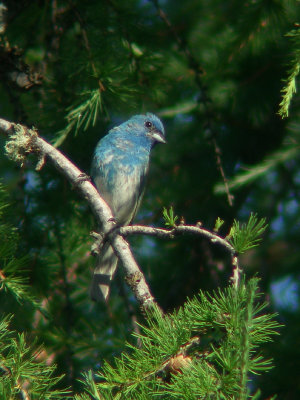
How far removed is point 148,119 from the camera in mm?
4145

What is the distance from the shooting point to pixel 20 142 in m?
2.52

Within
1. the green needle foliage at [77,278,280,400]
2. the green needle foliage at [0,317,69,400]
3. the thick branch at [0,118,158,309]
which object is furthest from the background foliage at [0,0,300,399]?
the green needle foliage at [77,278,280,400]

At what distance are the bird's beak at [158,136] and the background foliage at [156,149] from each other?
204 millimetres

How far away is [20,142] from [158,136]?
1.85m

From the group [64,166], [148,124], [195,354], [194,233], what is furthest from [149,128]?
[195,354]

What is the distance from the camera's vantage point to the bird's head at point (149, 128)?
4164 mm

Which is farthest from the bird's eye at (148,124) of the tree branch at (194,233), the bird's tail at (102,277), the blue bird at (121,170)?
the tree branch at (194,233)

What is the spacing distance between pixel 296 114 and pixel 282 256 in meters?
1.26

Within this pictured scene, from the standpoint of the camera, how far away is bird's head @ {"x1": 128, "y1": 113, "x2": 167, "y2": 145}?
4164 millimetres

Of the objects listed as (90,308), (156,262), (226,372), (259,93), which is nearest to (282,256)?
(156,262)

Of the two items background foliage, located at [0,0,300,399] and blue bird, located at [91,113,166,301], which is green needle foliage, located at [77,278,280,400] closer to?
background foliage, located at [0,0,300,399]

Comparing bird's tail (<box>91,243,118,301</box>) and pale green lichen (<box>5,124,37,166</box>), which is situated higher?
pale green lichen (<box>5,124,37,166</box>)

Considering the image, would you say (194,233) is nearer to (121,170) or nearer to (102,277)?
(102,277)

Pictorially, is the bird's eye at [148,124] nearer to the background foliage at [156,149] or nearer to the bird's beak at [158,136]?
the bird's beak at [158,136]
